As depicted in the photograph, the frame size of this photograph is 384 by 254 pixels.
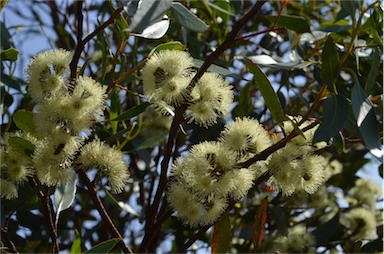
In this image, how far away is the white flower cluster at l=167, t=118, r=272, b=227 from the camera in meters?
1.07

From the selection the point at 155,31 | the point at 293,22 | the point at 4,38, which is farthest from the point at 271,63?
the point at 4,38

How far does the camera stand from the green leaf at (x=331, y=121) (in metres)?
1.06

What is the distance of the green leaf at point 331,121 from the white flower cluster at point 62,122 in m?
0.34

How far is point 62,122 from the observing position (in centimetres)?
109

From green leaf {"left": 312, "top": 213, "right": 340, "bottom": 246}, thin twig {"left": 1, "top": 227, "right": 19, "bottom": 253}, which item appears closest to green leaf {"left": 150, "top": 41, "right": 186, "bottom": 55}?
thin twig {"left": 1, "top": 227, "right": 19, "bottom": 253}

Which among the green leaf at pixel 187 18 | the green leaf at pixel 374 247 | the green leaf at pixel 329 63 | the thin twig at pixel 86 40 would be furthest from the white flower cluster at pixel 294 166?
the green leaf at pixel 374 247

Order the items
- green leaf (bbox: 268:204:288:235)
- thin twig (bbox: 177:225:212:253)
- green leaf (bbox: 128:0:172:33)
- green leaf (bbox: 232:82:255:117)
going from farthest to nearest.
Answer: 1. green leaf (bbox: 268:204:288:235)
2. green leaf (bbox: 232:82:255:117)
3. thin twig (bbox: 177:225:212:253)
4. green leaf (bbox: 128:0:172:33)

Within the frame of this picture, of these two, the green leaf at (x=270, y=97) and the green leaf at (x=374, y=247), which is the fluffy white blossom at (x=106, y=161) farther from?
the green leaf at (x=374, y=247)

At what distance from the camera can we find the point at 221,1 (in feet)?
5.26

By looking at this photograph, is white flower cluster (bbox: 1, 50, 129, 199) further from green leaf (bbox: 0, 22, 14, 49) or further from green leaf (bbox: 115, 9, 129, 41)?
green leaf (bbox: 0, 22, 14, 49)

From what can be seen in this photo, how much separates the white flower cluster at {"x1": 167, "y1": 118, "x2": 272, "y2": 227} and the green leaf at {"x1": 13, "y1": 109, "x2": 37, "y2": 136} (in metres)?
0.26

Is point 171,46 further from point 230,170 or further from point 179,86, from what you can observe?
point 230,170

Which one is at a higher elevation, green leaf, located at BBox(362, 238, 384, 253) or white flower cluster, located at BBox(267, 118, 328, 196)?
white flower cluster, located at BBox(267, 118, 328, 196)

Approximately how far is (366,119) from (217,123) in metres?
0.56
